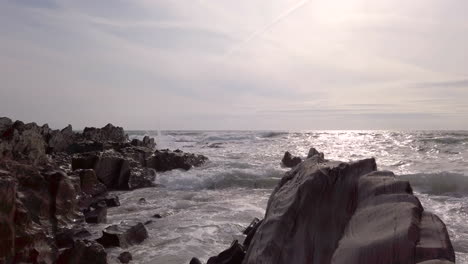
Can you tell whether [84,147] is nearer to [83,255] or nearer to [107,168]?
[107,168]

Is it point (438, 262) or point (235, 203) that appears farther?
point (235, 203)

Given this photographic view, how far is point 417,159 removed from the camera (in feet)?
63.9

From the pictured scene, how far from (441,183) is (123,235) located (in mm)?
10658

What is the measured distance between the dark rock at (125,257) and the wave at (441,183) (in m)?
9.91

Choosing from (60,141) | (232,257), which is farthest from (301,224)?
(60,141)

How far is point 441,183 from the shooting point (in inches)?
515

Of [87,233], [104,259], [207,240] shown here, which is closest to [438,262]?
[104,259]

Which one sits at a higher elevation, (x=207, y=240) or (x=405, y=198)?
(x=405, y=198)

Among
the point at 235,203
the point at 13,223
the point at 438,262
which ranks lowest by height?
the point at 235,203

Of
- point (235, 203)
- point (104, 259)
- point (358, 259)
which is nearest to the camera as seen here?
point (358, 259)

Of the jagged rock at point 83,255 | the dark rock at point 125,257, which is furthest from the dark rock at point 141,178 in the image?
the jagged rock at point 83,255

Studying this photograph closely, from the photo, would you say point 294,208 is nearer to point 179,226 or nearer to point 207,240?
point 207,240

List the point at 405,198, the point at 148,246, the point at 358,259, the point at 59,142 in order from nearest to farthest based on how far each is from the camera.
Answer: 1. the point at 358,259
2. the point at 405,198
3. the point at 148,246
4. the point at 59,142

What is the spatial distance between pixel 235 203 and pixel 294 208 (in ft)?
21.6
